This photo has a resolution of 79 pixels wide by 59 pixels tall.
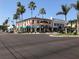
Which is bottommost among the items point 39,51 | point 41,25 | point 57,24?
point 39,51

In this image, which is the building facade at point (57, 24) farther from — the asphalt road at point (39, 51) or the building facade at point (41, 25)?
the asphalt road at point (39, 51)

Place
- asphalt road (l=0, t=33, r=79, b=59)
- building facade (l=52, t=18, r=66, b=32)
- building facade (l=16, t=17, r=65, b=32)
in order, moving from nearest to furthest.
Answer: asphalt road (l=0, t=33, r=79, b=59)
building facade (l=16, t=17, r=65, b=32)
building facade (l=52, t=18, r=66, b=32)

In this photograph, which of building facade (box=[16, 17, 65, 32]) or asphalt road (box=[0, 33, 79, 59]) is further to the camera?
building facade (box=[16, 17, 65, 32])

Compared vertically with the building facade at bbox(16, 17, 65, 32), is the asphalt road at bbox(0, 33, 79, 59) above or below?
below

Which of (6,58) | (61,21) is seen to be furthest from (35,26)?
(6,58)

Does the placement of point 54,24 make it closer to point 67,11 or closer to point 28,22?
point 28,22

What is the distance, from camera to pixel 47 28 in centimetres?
10781

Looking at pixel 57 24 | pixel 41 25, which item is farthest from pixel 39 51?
pixel 57 24

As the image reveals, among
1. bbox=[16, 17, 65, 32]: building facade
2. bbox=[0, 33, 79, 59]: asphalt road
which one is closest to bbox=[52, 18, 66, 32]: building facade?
bbox=[16, 17, 65, 32]: building facade

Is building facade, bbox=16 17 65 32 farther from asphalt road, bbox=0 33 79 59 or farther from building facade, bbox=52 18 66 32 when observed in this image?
asphalt road, bbox=0 33 79 59

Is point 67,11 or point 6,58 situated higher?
point 67,11

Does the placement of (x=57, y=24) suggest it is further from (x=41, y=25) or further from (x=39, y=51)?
(x=39, y=51)

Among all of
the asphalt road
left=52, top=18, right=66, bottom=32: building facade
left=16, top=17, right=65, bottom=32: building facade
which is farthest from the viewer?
left=52, top=18, right=66, bottom=32: building facade

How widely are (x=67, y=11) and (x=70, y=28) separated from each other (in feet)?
38.3
